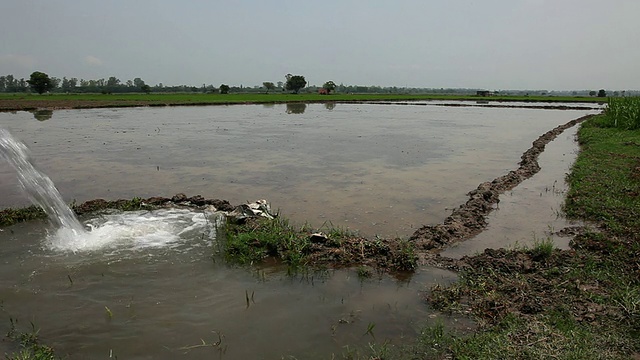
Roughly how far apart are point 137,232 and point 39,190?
3601 mm

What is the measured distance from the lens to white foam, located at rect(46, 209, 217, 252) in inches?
270

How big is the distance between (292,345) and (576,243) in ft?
17.0

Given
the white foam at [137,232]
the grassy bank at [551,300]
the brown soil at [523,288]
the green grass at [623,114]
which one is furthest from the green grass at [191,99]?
the grassy bank at [551,300]

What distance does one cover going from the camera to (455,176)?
1274 cm

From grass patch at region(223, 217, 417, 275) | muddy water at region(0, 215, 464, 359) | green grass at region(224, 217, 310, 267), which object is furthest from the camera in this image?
green grass at region(224, 217, 310, 267)

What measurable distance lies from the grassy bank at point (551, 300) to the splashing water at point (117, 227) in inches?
176

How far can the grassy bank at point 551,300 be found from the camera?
A: 400cm

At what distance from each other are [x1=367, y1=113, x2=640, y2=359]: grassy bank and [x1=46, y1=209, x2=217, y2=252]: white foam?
4.47 metres

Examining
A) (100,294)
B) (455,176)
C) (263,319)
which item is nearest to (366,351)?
(263,319)

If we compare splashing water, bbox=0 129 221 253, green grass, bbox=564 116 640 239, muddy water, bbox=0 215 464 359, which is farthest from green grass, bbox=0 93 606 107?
muddy water, bbox=0 215 464 359

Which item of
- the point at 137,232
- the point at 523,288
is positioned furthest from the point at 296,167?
the point at 523,288

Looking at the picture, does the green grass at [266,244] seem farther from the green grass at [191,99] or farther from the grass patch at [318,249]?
the green grass at [191,99]

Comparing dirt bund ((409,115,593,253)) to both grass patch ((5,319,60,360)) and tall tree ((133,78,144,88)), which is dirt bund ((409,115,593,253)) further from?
tall tree ((133,78,144,88))

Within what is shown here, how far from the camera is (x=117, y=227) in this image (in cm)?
763
